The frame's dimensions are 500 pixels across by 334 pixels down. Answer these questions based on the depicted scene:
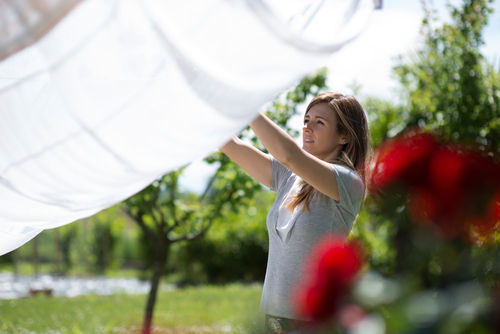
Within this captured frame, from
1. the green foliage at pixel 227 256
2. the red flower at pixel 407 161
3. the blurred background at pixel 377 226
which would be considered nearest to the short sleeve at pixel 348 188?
the blurred background at pixel 377 226

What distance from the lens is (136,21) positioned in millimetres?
1326

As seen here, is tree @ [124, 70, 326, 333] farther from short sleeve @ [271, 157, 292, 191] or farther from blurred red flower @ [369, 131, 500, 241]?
blurred red flower @ [369, 131, 500, 241]

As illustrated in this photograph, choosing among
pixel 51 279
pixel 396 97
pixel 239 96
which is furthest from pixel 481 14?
pixel 51 279

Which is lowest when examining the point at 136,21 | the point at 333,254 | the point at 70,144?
the point at 333,254

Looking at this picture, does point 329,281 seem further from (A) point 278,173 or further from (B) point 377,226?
(A) point 278,173

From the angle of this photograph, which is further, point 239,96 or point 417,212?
point 239,96

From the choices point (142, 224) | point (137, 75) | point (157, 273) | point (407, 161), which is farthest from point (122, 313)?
point (407, 161)

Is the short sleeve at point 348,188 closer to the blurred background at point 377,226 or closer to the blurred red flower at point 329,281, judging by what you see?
the blurred background at point 377,226

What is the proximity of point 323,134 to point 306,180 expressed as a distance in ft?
1.34

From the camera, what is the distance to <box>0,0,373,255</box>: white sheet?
1340 mm

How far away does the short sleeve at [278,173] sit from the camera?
224 cm

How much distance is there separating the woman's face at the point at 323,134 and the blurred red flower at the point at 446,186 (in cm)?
122

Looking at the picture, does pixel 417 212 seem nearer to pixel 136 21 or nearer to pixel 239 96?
pixel 239 96

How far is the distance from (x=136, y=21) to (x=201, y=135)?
0.33 metres
